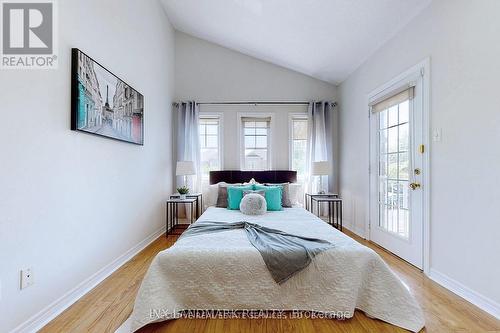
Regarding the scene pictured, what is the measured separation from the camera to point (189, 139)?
4.66 meters

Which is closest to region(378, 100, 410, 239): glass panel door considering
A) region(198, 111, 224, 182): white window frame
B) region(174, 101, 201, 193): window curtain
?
region(198, 111, 224, 182): white window frame

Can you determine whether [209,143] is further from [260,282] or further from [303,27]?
[260,282]

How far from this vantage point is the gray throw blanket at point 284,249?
6.17 feet

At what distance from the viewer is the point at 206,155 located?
15.9 ft

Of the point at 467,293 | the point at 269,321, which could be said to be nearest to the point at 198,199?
the point at 269,321

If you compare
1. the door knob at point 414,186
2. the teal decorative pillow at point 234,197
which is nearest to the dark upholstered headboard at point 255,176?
the teal decorative pillow at point 234,197

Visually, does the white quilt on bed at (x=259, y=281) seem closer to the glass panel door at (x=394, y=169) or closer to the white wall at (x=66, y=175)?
the white wall at (x=66, y=175)

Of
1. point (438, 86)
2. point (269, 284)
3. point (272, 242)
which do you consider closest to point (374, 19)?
point (438, 86)

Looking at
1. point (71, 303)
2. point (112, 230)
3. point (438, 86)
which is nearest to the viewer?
point (71, 303)

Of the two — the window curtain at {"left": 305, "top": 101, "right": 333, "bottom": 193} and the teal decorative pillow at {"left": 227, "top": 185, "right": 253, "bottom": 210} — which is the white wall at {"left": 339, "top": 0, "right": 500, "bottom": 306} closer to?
the window curtain at {"left": 305, "top": 101, "right": 333, "bottom": 193}

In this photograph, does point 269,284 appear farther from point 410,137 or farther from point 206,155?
point 206,155

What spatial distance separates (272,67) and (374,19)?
2.14m

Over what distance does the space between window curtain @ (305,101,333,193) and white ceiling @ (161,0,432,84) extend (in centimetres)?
59

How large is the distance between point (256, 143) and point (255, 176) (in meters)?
0.67
